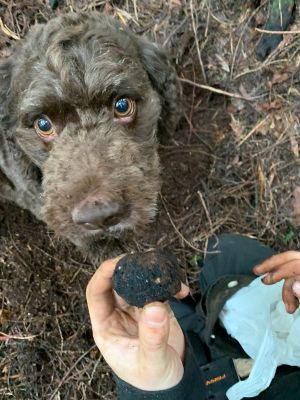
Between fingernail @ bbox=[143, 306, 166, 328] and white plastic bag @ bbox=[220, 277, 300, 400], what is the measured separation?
128 centimetres

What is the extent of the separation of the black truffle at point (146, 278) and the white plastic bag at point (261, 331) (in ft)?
3.90

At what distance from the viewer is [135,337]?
7.06ft

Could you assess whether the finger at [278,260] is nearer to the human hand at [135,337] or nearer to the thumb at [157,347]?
the human hand at [135,337]

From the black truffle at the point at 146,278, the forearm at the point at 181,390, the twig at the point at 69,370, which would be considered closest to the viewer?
the black truffle at the point at 146,278

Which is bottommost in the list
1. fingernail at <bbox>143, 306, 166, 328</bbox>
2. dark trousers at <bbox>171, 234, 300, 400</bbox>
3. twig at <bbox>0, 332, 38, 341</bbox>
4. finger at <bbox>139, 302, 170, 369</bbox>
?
twig at <bbox>0, 332, 38, 341</bbox>

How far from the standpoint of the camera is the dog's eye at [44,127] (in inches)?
104

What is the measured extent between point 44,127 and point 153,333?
1438mm

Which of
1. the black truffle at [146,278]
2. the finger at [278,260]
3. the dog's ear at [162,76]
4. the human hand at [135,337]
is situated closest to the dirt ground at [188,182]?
the dog's ear at [162,76]

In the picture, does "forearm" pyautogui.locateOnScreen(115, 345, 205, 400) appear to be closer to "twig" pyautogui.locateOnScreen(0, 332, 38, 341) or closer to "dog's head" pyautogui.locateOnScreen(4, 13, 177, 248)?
"dog's head" pyautogui.locateOnScreen(4, 13, 177, 248)

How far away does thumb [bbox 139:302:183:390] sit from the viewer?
175 cm

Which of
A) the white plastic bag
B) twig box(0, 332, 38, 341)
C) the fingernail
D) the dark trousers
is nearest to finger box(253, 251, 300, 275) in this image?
the white plastic bag

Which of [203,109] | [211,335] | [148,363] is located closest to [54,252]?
[211,335]

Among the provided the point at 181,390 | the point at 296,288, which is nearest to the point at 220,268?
the point at 296,288

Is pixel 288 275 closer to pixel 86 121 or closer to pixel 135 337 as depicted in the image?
pixel 135 337
